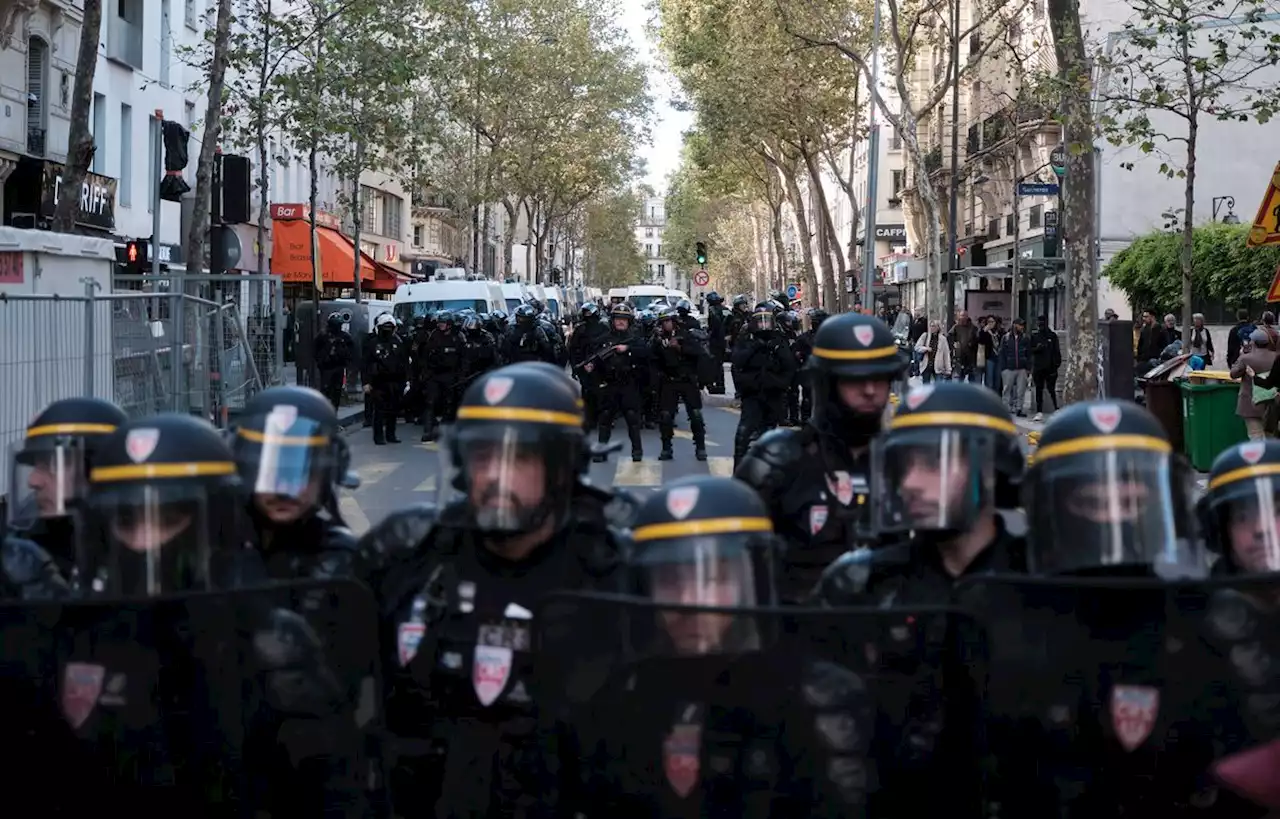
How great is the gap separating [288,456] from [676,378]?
14414mm

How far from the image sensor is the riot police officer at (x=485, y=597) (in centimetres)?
339

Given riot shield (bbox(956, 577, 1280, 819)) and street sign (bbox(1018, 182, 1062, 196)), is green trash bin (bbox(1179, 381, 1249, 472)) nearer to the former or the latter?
street sign (bbox(1018, 182, 1062, 196))

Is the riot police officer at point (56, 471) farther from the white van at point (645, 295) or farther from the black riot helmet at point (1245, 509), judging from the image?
the white van at point (645, 295)

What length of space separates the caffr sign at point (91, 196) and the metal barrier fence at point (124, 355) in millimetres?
10681

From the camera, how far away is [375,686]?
3.37 metres

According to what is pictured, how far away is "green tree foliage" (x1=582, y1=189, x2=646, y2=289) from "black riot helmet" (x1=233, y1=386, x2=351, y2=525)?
83.0 metres

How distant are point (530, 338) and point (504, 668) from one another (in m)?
17.8

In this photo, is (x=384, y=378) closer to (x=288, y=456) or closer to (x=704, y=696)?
(x=288, y=456)

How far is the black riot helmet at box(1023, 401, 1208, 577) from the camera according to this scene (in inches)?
130

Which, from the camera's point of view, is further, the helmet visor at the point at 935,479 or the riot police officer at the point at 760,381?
the riot police officer at the point at 760,381

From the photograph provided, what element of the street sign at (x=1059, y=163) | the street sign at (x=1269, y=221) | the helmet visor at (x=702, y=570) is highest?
the street sign at (x=1059, y=163)

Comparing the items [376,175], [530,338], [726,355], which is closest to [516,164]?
[376,175]

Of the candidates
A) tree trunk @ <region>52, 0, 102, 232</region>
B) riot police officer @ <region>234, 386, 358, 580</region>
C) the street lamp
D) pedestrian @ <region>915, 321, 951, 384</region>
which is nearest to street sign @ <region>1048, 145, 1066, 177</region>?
the street lamp

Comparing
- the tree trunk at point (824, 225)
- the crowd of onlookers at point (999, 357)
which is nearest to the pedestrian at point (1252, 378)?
the crowd of onlookers at point (999, 357)
